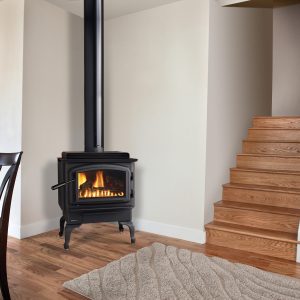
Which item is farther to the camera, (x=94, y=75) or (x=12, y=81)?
(x=12, y=81)

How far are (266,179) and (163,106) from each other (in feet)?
4.25

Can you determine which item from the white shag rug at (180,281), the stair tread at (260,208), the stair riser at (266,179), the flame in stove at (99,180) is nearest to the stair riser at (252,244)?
the stair tread at (260,208)

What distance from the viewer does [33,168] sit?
10.7 ft

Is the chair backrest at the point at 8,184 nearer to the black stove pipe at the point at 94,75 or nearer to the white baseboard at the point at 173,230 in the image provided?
the black stove pipe at the point at 94,75

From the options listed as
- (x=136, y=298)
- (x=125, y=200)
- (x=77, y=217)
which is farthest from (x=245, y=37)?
(x=136, y=298)

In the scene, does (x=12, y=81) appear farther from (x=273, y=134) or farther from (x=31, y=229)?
(x=273, y=134)

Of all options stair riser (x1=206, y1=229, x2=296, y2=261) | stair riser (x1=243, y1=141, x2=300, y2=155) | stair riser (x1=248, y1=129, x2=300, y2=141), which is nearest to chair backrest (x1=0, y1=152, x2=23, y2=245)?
stair riser (x1=206, y1=229, x2=296, y2=261)

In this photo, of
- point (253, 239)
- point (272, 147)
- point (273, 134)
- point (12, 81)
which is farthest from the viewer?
point (273, 134)

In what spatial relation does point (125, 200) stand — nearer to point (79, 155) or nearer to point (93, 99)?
point (79, 155)

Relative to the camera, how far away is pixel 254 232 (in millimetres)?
2953

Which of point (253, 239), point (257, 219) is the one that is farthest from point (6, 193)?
point (257, 219)

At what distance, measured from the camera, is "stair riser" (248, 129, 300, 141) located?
151 inches

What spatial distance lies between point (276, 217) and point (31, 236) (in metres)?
2.28

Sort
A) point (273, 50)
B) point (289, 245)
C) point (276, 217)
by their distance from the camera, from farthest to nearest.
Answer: point (273, 50), point (276, 217), point (289, 245)
